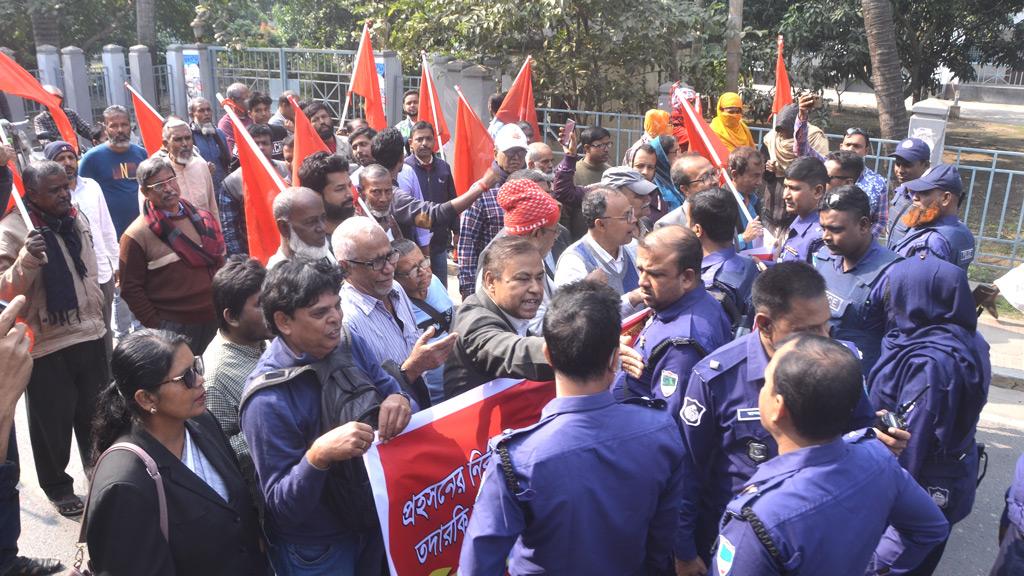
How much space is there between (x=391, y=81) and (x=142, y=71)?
717cm

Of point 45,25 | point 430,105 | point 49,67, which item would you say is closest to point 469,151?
point 430,105

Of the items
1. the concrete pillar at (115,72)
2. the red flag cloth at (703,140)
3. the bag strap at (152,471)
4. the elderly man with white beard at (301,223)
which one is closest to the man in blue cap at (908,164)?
the red flag cloth at (703,140)

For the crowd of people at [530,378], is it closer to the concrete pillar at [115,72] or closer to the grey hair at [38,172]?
the grey hair at [38,172]

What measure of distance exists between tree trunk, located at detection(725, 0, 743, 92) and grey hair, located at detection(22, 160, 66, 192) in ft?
32.3

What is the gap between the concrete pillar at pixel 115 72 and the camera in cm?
1673

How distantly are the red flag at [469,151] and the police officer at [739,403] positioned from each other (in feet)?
14.8

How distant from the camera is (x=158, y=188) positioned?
4461 millimetres

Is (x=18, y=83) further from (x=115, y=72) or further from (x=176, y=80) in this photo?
(x=115, y=72)

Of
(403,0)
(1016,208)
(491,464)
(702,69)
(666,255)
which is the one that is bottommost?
(1016,208)

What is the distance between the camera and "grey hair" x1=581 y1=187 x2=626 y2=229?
163 inches

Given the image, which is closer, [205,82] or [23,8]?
[205,82]

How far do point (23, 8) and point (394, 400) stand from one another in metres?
25.5

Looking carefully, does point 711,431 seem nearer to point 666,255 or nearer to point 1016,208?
point 666,255

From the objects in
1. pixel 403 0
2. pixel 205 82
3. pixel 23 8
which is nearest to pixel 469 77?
pixel 403 0
